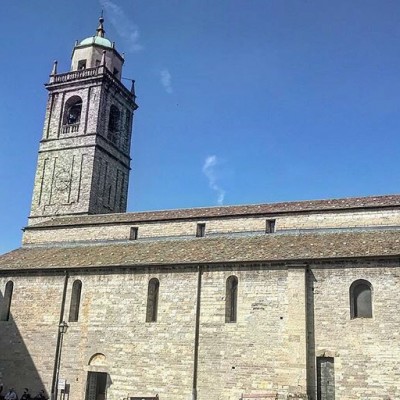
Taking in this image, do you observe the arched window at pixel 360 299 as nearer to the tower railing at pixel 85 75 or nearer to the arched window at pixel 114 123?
the arched window at pixel 114 123

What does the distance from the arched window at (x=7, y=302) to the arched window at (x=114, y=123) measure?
15.7m

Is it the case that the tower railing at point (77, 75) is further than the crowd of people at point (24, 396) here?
Yes

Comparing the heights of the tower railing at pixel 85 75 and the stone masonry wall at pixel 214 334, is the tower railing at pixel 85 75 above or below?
above

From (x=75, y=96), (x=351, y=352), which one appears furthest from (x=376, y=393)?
(x=75, y=96)

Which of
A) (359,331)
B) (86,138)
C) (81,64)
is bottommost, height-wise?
(359,331)

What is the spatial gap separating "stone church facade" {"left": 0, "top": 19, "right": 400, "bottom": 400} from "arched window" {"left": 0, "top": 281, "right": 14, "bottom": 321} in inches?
2.2

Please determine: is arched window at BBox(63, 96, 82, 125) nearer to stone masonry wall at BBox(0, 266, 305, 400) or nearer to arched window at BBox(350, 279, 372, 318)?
stone masonry wall at BBox(0, 266, 305, 400)

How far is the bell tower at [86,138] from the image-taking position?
39.3 m

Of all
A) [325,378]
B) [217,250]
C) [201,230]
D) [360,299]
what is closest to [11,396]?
[217,250]

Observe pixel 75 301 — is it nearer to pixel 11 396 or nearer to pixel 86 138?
pixel 11 396

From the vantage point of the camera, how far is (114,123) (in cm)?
4312

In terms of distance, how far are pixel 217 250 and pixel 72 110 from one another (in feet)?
70.6

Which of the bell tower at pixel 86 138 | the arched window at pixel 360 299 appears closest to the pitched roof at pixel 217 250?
the arched window at pixel 360 299

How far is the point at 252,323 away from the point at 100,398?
8.45 meters
